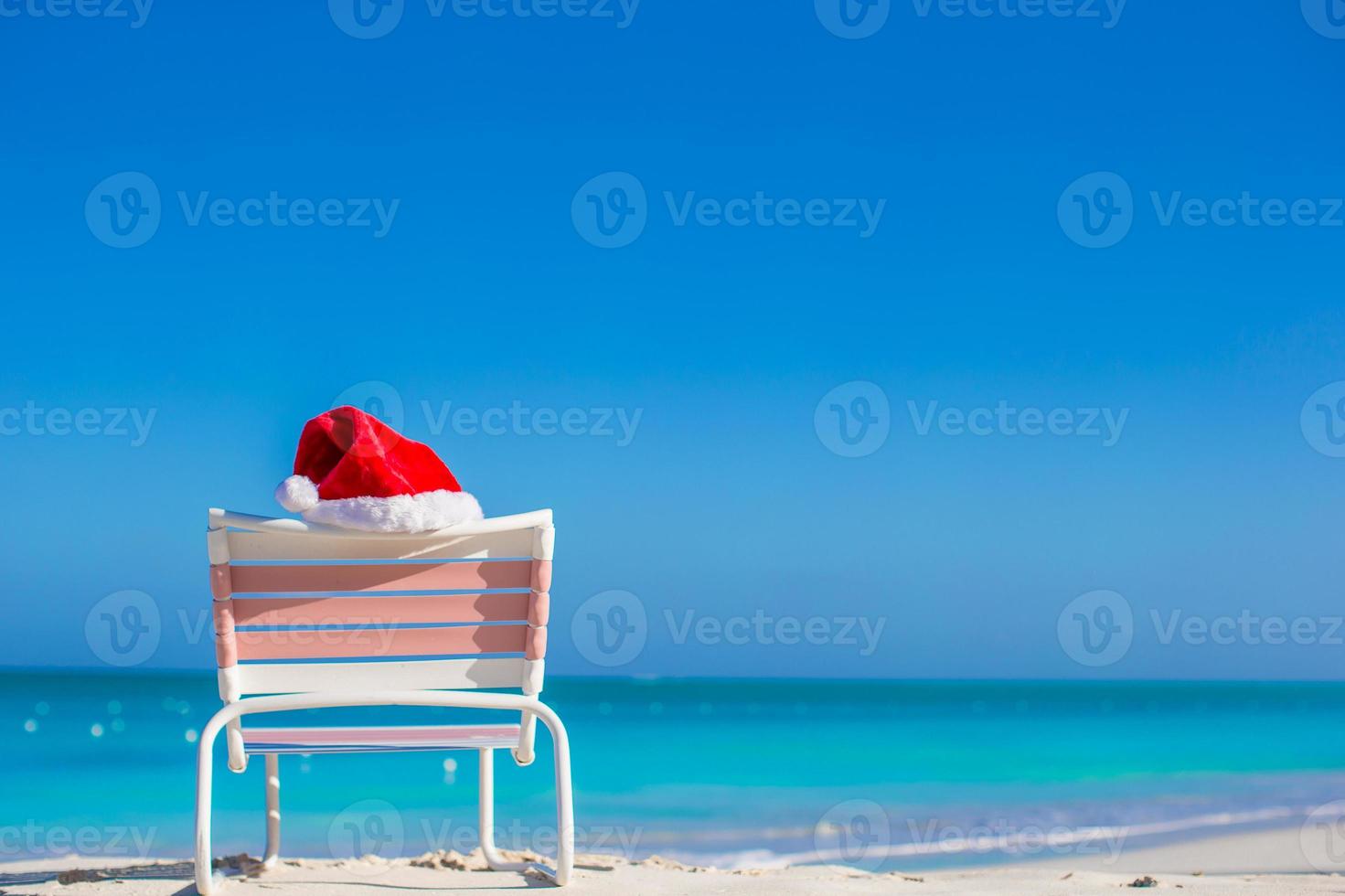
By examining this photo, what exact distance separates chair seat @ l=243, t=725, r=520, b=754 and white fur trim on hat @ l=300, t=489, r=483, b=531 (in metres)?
0.59

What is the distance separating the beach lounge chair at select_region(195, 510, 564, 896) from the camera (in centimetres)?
284

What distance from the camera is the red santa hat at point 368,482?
2820 millimetres

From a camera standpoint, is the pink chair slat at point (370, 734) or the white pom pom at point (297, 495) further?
the pink chair slat at point (370, 734)

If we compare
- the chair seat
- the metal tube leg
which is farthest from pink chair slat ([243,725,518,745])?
the metal tube leg

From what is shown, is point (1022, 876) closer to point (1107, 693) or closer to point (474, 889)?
point (474, 889)

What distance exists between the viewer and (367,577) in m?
2.95

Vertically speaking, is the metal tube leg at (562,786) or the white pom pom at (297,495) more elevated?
the white pom pom at (297,495)

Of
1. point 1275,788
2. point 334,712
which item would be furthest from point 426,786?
point 334,712

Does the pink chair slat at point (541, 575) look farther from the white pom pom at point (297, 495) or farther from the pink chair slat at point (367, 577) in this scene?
the white pom pom at point (297, 495)

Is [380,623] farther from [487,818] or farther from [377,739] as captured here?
[487,818]

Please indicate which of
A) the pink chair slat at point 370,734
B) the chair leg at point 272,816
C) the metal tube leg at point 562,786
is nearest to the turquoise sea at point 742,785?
the chair leg at point 272,816

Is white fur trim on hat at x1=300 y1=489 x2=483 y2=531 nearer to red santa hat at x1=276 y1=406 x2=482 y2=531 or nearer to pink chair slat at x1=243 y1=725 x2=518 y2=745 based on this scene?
red santa hat at x1=276 y1=406 x2=482 y2=531

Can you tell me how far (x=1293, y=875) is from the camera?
13.4 ft

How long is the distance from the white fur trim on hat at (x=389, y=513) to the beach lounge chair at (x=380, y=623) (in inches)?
1.3
